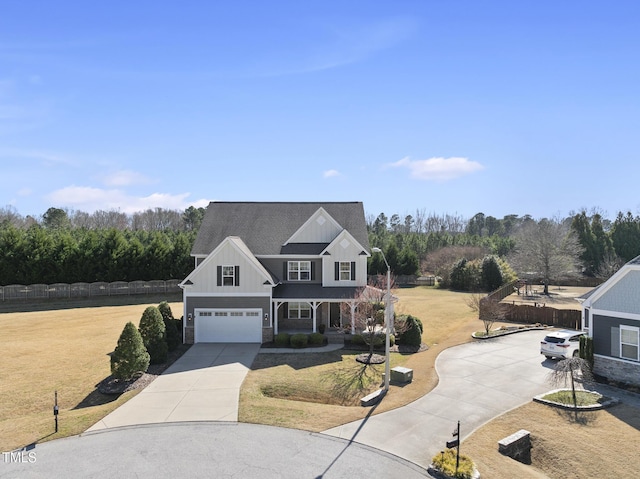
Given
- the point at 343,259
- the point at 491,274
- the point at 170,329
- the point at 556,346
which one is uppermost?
the point at 343,259

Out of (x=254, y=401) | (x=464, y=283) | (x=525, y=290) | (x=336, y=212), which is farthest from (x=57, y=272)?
(x=525, y=290)

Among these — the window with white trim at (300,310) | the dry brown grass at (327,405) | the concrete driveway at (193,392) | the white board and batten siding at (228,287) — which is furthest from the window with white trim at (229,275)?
the dry brown grass at (327,405)

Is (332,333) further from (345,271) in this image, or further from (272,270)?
(272,270)

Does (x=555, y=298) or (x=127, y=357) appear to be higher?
(x=127, y=357)

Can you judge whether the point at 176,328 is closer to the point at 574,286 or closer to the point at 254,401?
the point at 254,401

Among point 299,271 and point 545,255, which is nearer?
point 299,271

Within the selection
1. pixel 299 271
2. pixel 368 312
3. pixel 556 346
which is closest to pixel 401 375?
pixel 368 312

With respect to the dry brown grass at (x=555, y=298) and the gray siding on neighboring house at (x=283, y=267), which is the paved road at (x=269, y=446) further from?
the dry brown grass at (x=555, y=298)
